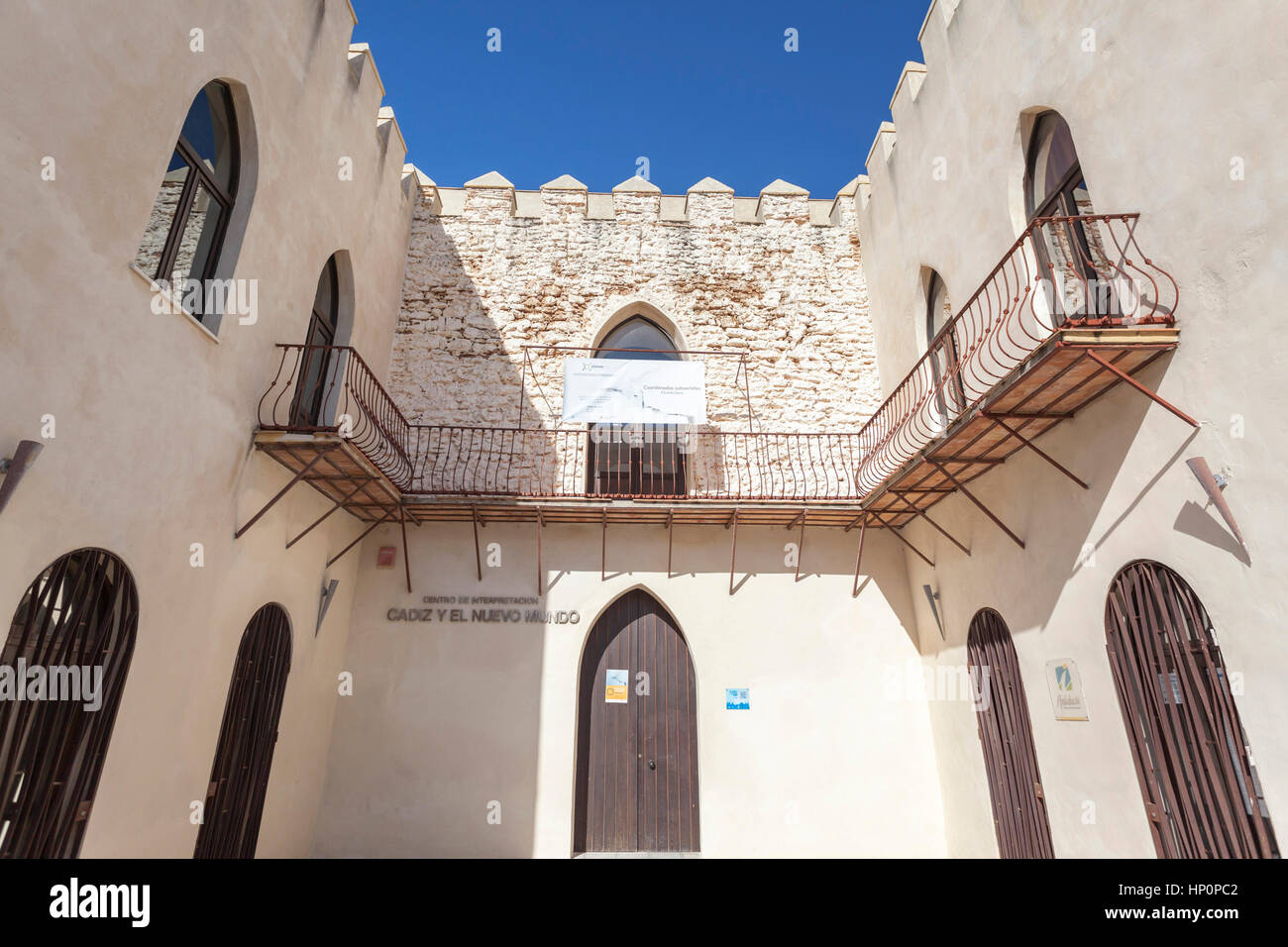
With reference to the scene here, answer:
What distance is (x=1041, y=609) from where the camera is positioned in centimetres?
485

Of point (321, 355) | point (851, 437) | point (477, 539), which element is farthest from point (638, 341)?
point (321, 355)

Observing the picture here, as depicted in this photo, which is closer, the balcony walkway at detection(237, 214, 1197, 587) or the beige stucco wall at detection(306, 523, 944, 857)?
the balcony walkway at detection(237, 214, 1197, 587)

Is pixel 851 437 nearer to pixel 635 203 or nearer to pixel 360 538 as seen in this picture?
pixel 635 203

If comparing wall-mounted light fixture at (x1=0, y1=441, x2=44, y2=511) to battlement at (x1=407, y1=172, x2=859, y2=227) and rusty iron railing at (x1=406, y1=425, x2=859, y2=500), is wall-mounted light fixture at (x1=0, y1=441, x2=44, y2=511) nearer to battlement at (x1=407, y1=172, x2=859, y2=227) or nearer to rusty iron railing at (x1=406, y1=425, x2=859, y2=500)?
rusty iron railing at (x1=406, y1=425, x2=859, y2=500)

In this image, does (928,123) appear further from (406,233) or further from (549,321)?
(406,233)

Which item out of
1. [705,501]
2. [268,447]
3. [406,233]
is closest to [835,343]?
[705,501]

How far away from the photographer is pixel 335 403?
645 centimetres

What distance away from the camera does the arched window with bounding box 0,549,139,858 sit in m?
3.14

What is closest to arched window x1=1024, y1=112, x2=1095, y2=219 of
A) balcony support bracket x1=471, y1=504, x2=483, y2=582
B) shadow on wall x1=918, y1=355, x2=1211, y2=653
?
shadow on wall x1=918, y1=355, x2=1211, y2=653

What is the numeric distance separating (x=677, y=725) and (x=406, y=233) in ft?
24.5

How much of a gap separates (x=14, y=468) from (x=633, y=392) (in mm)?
5581

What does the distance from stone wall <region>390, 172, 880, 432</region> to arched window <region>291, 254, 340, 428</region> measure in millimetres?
1513

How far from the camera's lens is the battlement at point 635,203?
9234mm
